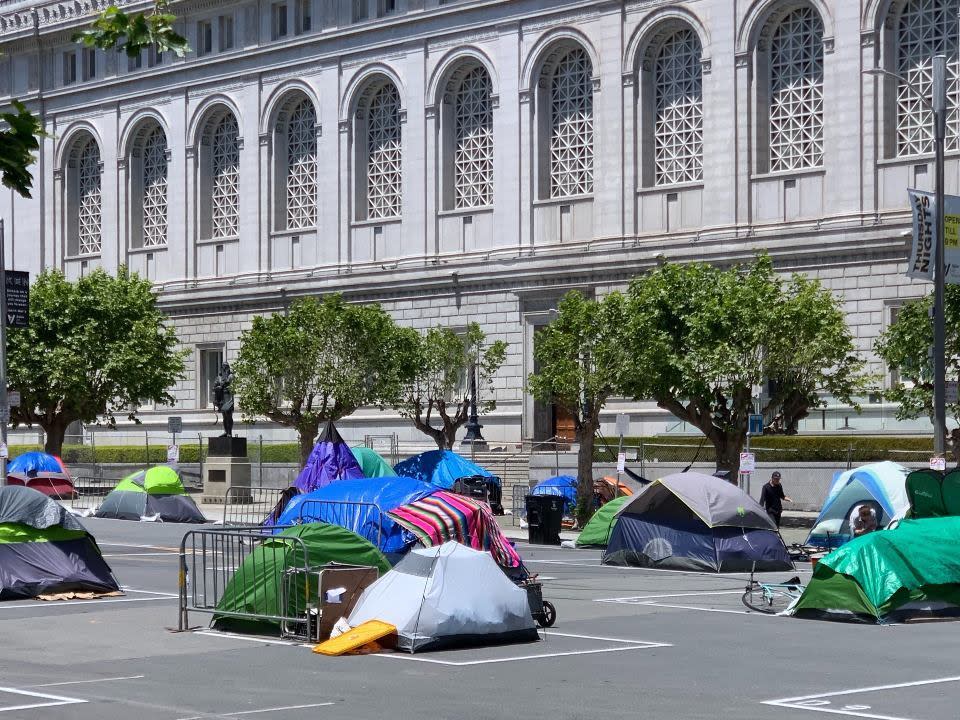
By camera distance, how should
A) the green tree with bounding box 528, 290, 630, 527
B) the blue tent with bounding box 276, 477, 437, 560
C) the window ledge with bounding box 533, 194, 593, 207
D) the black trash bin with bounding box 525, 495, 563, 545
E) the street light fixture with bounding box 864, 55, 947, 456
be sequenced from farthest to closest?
the window ledge with bounding box 533, 194, 593, 207, the green tree with bounding box 528, 290, 630, 527, the black trash bin with bounding box 525, 495, 563, 545, the street light fixture with bounding box 864, 55, 947, 456, the blue tent with bounding box 276, 477, 437, 560

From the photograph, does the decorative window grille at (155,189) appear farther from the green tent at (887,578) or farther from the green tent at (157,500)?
the green tent at (887,578)

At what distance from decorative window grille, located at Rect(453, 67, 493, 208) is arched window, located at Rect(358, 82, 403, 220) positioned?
2.73m

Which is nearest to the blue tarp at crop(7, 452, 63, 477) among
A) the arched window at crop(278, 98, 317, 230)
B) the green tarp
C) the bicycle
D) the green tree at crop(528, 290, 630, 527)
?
the green tarp

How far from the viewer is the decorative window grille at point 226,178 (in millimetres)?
66062

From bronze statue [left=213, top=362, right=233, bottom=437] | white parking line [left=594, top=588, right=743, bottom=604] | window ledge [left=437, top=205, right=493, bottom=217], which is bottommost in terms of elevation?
white parking line [left=594, top=588, right=743, bottom=604]

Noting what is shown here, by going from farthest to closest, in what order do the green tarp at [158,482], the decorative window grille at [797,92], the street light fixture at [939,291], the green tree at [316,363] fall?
the decorative window grille at [797,92]
the green tree at [316,363]
the green tarp at [158,482]
the street light fixture at [939,291]

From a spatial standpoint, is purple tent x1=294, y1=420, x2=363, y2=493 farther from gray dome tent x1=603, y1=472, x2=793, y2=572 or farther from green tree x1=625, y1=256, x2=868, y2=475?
green tree x1=625, y1=256, x2=868, y2=475

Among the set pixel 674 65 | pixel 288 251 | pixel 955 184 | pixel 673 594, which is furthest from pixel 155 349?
pixel 673 594

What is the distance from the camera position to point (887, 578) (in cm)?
1959

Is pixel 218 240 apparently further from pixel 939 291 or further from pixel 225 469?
pixel 939 291

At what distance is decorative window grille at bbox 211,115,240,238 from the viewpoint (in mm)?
66062

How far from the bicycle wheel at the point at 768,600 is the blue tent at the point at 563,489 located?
19.1 meters

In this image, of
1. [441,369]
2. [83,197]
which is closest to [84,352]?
[441,369]

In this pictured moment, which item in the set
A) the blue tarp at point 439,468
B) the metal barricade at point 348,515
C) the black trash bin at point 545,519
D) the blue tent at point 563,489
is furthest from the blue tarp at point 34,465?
the metal barricade at point 348,515
